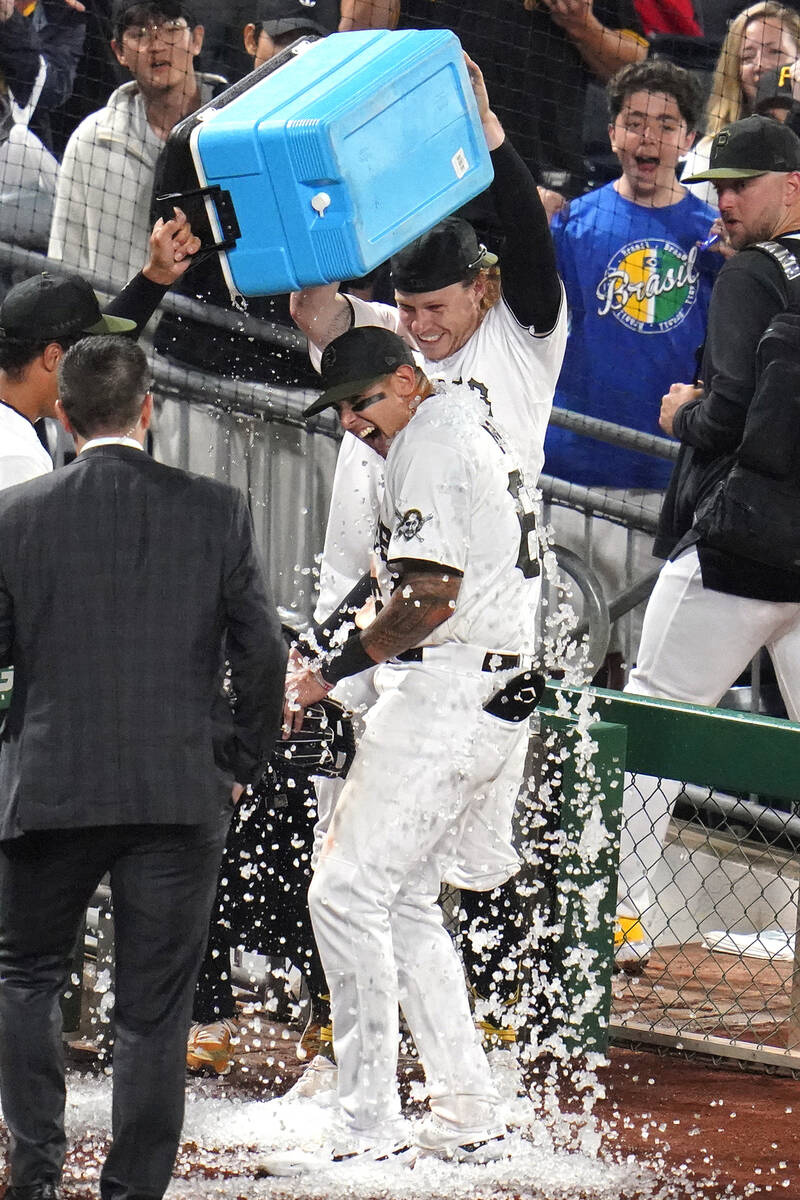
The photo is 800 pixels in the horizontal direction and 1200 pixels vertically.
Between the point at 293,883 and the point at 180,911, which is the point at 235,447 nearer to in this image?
the point at 293,883

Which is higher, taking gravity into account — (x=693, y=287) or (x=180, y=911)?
(x=693, y=287)

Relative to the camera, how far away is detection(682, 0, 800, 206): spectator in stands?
7234 mm

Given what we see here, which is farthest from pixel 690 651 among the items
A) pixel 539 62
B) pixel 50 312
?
pixel 539 62

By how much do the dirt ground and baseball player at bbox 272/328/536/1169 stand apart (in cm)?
27

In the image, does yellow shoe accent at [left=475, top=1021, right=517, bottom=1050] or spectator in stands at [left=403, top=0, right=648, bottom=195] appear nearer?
yellow shoe accent at [left=475, top=1021, right=517, bottom=1050]

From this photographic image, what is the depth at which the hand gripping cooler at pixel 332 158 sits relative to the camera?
4113 millimetres

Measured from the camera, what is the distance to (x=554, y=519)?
21.7ft

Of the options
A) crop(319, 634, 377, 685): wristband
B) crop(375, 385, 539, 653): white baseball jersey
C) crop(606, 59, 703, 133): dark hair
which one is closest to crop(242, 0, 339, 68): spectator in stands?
crop(606, 59, 703, 133): dark hair

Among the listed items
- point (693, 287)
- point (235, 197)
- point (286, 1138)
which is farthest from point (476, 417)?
point (693, 287)

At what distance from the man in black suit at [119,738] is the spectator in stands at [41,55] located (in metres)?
4.31

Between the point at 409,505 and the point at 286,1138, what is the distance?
5.15 feet

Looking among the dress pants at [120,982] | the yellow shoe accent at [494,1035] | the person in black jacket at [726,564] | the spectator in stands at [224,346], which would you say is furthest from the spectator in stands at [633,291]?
the dress pants at [120,982]

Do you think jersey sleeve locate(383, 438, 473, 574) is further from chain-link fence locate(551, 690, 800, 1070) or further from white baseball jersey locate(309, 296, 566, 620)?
chain-link fence locate(551, 690, 800, 1070)

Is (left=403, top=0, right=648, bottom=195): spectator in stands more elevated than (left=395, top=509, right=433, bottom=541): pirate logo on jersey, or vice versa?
(left=403, top=0, right=648, bottom=195): spectator in stands
